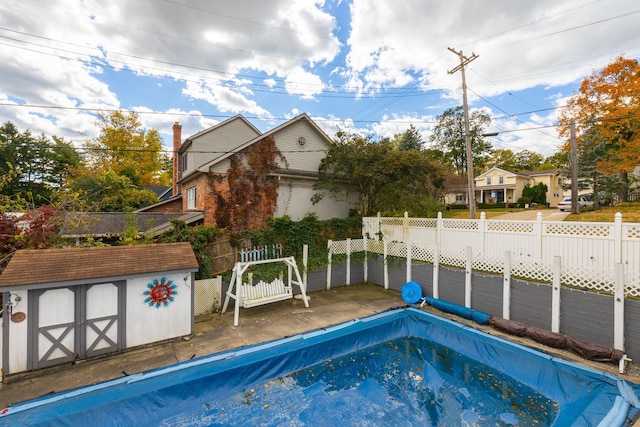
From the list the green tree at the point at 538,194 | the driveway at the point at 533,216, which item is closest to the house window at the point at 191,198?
the driveway at the point at 533,216

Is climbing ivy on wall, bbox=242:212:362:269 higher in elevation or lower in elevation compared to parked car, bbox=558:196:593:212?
lower

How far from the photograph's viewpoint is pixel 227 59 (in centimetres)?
1234

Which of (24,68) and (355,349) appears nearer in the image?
(355,349)

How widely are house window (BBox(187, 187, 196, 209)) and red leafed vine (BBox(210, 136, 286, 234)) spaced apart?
3256 mm

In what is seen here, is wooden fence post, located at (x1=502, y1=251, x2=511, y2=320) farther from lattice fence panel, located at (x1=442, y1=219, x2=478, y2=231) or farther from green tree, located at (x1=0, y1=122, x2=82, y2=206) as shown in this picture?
green tree, located at (x1=0, y1=122, x2=82, y2=206)

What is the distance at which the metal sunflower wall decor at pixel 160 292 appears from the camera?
6.50 metres

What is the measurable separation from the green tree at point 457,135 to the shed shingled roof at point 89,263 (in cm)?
2919

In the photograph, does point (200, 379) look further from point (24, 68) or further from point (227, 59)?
point (24, 68)

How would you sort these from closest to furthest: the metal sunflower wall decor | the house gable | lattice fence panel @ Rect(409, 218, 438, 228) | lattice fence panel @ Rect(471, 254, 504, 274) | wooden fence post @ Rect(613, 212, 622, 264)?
wooden fence post @ Rect(613, 212, 622, 264), the metal sunflower wall decor, lattice fence panel @ Rect(471, 254, 504, 274), lattice fence panel @ Rect(409, 218, 438, 228), the house gable

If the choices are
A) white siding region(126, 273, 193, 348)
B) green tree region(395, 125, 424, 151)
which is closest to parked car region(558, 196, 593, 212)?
green tree region(395, 125, 424, 151)

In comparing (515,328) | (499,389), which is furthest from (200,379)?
(515,328)

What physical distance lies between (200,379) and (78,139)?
3568 centimetres

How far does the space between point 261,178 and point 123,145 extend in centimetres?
2789

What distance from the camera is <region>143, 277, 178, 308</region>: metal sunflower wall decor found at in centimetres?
650
